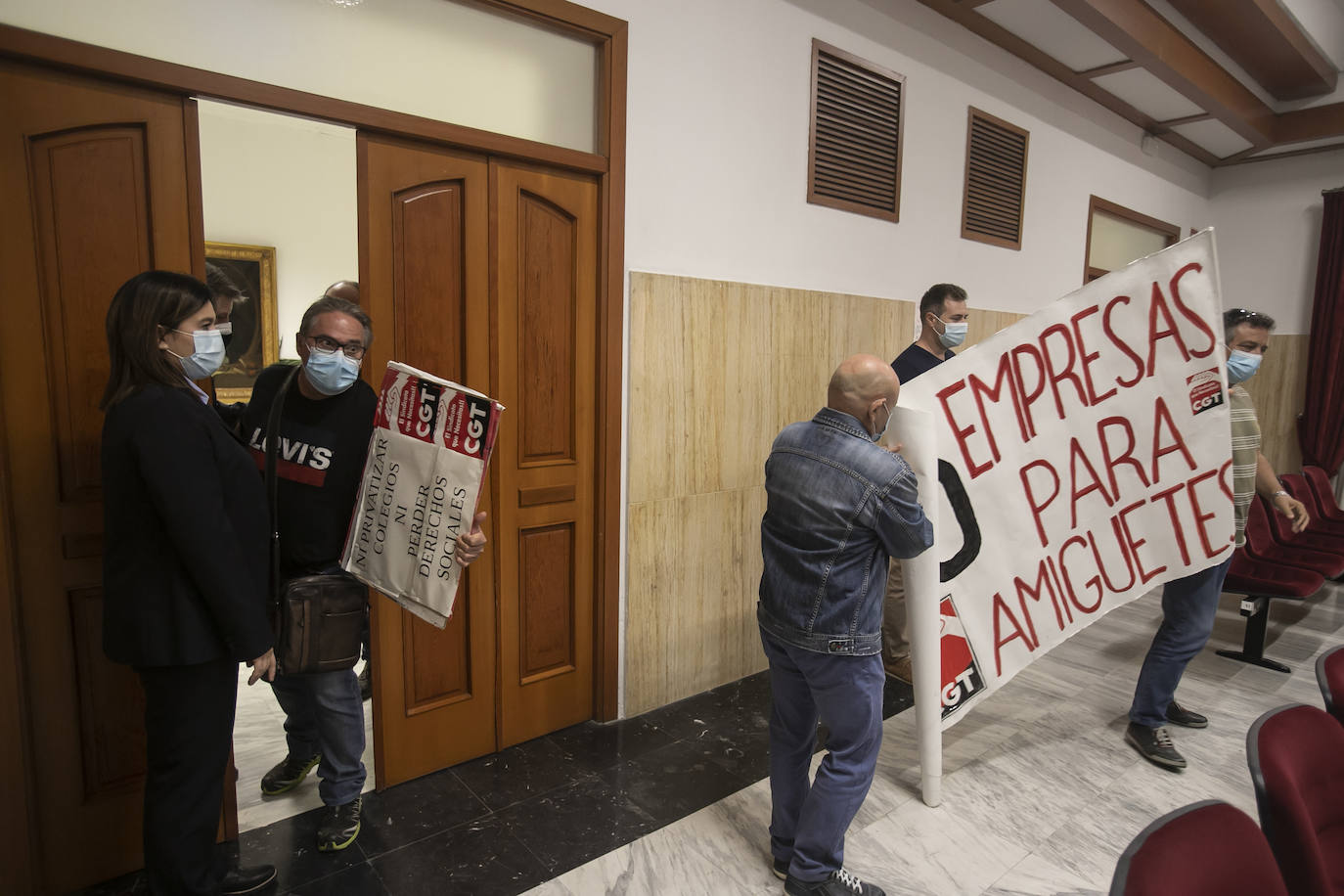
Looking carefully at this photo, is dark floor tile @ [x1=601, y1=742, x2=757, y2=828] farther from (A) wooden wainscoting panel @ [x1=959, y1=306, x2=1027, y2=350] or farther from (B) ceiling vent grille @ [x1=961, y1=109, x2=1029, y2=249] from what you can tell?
(B) ceiling vent grille @ [x1=961, y1=109, x2=1029, y2=249]

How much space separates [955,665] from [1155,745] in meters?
1.08

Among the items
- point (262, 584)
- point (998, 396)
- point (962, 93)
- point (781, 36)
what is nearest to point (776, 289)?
point (781, 36)

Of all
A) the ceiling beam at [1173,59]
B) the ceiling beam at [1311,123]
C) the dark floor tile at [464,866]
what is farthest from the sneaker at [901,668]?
the ceiling beam at [1311,123]

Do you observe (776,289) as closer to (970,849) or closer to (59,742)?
(970,849)

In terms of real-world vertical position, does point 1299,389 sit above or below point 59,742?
above

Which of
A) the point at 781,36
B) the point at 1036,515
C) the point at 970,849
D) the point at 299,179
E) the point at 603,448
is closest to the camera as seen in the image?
the point at 970,849

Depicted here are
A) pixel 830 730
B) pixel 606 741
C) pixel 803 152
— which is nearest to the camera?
pixel 830 730

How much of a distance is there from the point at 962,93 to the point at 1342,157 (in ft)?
13.9

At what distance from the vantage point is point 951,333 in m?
3.10

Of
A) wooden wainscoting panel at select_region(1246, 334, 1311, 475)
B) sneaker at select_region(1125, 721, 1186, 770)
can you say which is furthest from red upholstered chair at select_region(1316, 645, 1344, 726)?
wooden wainscoting panel at select_region(1246, 334, 1311, 475)

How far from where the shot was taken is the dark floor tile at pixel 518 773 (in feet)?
7.83

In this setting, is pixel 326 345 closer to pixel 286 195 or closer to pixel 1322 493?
pixel 286 195

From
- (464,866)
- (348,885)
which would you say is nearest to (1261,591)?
(464,866)

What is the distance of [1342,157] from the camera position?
5.79 m
